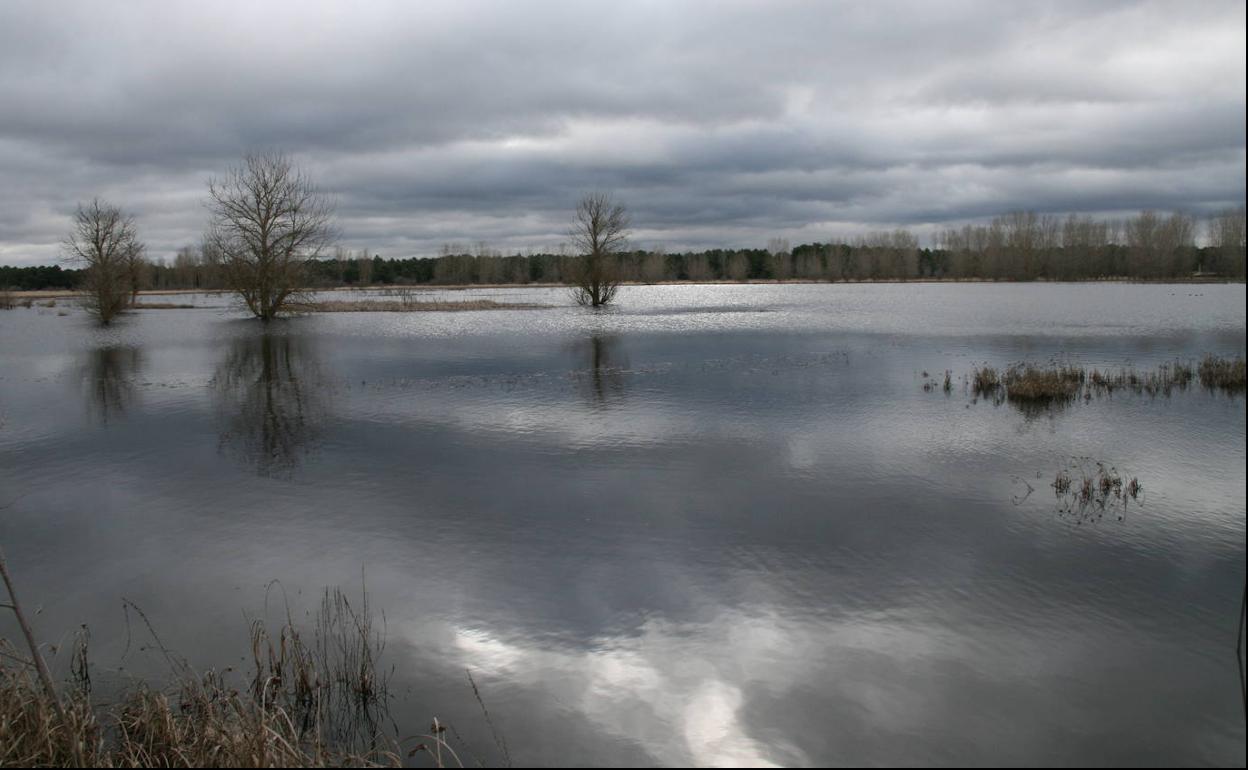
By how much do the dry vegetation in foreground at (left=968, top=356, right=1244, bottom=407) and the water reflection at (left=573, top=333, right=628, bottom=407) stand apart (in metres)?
9.95

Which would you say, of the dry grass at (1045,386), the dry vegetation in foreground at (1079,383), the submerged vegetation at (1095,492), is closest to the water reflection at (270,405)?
the submerged vegetation at (1095,492)

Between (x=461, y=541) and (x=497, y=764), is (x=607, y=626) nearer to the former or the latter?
(x=497, y=764)

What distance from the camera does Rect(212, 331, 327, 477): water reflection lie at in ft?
52.1

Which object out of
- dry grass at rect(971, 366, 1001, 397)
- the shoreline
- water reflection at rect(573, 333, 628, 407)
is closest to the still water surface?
water reflection at rect(573, 333, 628, 407)

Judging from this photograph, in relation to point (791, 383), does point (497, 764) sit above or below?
below

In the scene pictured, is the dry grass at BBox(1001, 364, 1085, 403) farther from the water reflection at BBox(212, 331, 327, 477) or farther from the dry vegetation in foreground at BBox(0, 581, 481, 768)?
the dry vegetation in foreground at BBox(0, 581, 481, 768)

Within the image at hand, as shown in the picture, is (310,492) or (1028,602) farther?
(310,492)

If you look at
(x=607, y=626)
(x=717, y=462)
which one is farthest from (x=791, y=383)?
(x=607, y=626)

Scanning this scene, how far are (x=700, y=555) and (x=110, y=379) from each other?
25510 mm

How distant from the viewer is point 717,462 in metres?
14.1

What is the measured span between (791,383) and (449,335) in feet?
77.6

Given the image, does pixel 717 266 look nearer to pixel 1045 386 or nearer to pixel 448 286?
pixel 448 286

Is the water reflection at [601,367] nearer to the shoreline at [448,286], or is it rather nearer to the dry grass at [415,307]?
the dry grass at [415,307]

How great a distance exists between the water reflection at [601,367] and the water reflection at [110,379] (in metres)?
12.5
